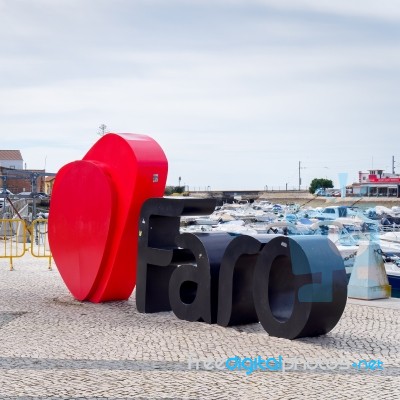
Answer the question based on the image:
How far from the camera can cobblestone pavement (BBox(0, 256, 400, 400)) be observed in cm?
653

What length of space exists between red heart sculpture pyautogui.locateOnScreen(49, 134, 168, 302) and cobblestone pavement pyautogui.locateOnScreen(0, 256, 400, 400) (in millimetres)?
517

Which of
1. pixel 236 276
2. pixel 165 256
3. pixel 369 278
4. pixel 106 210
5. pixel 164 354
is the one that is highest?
pixel 106 210

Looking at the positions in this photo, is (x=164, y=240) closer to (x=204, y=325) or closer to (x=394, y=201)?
(x=204, y=325)

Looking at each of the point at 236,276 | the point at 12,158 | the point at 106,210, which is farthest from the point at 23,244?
the point at 12,158

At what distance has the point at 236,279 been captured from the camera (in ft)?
32.1

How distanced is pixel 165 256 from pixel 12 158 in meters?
82.8

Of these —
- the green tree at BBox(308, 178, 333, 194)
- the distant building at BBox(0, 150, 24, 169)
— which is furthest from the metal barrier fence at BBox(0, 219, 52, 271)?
the green tree at BBox(308, 178, 333, 194)

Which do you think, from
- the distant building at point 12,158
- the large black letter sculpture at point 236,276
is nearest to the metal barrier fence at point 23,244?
the large black letter sculpture at point 236,276

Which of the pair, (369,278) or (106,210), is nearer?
(106,210)

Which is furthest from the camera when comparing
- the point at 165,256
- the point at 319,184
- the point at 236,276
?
the point at 319,184

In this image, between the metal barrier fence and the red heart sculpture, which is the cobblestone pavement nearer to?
the red heart sculpture

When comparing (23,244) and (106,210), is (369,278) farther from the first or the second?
(23,244)

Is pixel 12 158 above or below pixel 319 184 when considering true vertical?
above

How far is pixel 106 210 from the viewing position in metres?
11.6
